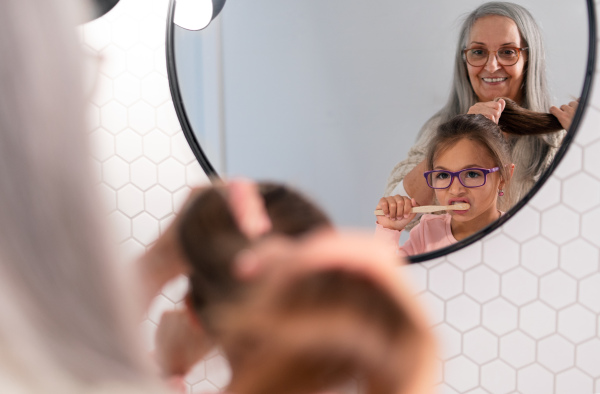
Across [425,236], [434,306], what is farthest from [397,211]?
[434,306]

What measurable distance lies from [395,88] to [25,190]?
667 mm

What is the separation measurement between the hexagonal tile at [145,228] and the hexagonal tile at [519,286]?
24.4 inches

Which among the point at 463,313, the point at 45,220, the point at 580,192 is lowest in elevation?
the point at 463,313

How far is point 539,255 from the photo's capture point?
0.81m

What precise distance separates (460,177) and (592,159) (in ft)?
0.63

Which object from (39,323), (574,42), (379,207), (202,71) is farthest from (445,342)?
(39,323)

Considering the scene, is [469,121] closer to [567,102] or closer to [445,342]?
[567,102]

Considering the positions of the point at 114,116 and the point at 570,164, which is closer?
the point at 570,164

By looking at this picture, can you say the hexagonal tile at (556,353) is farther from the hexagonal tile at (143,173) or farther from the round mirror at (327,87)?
the hexagonal tile at (143,173)

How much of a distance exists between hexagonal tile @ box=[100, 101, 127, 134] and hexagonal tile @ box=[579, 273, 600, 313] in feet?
2.72

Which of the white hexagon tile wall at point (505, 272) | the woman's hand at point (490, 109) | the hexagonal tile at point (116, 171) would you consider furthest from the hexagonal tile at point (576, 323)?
the hexagonal tile at point (116, 171)

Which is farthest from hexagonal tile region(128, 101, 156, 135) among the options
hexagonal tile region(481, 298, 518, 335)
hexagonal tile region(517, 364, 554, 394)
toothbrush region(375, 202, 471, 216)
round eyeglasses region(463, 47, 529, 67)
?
hexagonal tile region(517, 364, 554, 394)

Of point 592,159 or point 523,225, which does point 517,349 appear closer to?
point 523,225

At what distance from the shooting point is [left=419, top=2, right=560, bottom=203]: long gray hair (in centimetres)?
77
